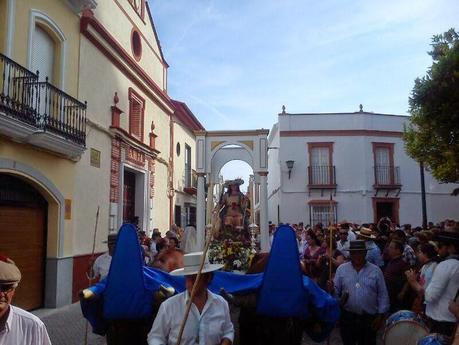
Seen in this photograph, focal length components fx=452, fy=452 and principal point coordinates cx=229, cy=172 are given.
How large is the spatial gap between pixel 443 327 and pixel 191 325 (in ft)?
8.83

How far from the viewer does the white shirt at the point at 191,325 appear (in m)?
3.34

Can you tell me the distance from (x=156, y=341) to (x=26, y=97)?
22.0 feet

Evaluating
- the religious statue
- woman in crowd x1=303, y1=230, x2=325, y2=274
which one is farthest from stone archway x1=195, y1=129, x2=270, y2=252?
woman in crowd x1=303, y1=230, x2=325, y2=274

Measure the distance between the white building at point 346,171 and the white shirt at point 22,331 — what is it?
70.2 feet

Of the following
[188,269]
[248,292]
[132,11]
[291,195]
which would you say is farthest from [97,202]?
[291,195]

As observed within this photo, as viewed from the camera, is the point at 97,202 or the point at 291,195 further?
the point at 291,195

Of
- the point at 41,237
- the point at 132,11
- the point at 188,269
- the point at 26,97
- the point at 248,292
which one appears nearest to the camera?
the point at 188,269

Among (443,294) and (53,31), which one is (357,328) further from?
(53,31)

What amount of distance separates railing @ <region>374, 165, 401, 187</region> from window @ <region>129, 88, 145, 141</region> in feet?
45.2

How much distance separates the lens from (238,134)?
1126cm

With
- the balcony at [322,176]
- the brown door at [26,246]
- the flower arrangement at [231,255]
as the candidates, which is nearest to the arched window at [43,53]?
the brown door at [26,246]

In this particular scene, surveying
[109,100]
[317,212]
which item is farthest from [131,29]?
[317,212]

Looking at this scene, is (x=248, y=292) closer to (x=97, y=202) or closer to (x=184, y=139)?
(x=97, y=202)

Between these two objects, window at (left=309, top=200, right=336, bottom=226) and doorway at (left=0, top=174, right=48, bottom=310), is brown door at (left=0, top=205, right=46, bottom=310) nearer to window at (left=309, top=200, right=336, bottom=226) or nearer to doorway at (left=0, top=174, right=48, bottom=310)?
doorway at (left=0, top=174, right=48, bottom=310)
